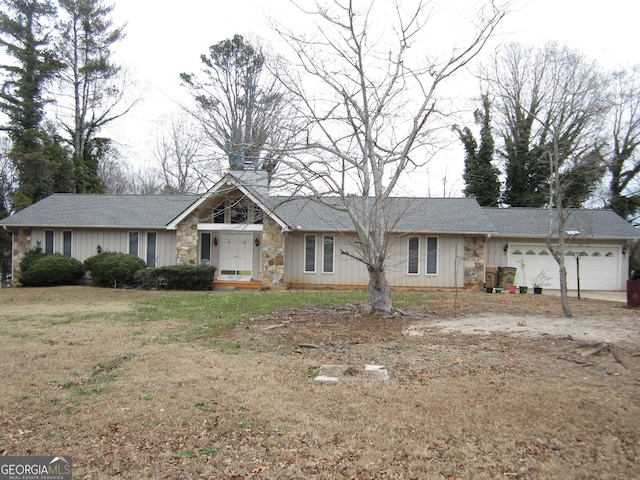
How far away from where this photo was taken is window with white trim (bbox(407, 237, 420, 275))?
19.6 meters

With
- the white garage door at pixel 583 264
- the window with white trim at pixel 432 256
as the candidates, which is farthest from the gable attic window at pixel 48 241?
the white garage door at pixel 583 264

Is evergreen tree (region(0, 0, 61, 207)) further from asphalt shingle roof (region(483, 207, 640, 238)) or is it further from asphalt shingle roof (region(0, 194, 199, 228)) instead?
asphalt shingle roof (region(483, 207, 640, 238))

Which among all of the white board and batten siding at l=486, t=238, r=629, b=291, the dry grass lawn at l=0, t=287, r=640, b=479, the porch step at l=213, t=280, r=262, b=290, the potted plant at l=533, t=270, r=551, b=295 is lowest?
the dry grass lawn at l=0, t=287, r=640, b=479

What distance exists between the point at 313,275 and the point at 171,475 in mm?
16146

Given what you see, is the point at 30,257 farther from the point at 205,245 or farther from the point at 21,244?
the point at 205,245

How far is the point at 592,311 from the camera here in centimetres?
1251

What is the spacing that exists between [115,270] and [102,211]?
171 inches

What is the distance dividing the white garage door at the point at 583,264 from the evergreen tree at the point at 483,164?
844 centimetres

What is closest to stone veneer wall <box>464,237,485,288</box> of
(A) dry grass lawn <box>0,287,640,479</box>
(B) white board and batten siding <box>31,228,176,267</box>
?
(A) dry grass lawn <box>0,287,640,479</box>

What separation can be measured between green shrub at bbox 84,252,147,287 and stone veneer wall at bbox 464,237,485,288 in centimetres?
1289

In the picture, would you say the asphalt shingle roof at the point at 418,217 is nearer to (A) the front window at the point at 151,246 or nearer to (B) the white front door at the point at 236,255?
(B) the white front door at the point at 236,255

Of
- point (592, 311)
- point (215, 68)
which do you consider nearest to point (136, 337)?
point (592, 311)

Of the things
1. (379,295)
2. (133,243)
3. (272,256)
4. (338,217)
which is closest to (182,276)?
(272,256)
